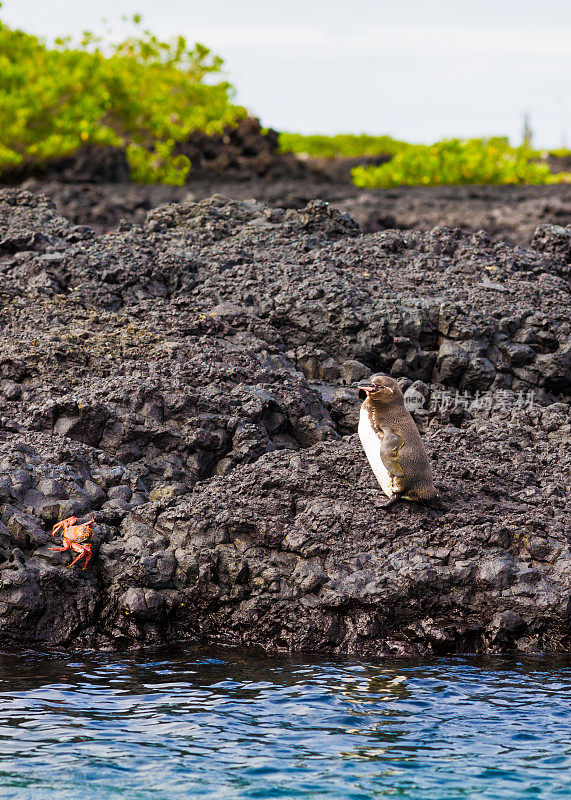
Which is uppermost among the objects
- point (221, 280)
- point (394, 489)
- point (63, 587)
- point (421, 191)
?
point (421, 191)

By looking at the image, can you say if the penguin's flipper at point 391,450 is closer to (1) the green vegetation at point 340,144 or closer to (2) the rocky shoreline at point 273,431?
(2) the rocky shoreline at point 273,431

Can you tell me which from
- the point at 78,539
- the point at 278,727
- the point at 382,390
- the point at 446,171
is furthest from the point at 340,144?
the point at 278,727

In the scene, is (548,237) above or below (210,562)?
above

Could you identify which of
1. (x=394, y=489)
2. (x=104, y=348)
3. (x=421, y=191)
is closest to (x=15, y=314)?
(x=104, y=348)

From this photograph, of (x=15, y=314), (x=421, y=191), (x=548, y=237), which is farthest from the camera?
(x=421, y=191)

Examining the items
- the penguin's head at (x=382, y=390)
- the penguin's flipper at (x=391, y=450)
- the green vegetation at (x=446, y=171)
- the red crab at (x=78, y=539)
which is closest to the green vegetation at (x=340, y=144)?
the green vegetation at (x=446, y=171)

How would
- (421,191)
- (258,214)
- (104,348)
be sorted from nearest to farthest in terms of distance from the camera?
1. (104,348)
2. (258,214)
3. (421,191)

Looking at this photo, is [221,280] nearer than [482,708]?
No

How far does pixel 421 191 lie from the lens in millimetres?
35656

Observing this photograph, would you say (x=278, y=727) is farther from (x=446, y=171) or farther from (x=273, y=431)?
(x=446, y=171)

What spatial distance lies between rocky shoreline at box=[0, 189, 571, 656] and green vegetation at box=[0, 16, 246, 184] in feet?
75.0

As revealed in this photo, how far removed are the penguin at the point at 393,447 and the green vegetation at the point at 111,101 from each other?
27.6 m

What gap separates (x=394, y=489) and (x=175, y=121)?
121 feet

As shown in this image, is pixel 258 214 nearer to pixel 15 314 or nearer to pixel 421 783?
pixel 15 314
